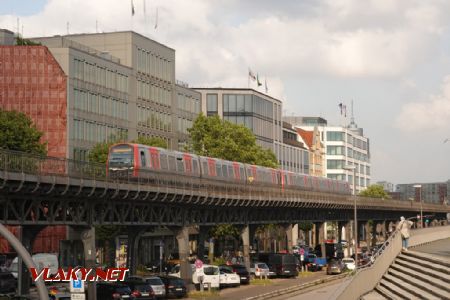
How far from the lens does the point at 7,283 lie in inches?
2611

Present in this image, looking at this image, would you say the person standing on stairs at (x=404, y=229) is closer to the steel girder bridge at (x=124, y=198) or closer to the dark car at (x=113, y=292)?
the dark car at (x=113, y=292)

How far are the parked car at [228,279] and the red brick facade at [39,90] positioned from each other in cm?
3044

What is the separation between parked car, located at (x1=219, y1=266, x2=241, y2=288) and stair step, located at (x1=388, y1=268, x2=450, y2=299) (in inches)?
1184

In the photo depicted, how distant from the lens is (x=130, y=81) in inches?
4574

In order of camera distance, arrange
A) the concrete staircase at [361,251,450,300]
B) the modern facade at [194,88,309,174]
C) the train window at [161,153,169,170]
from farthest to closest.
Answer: the modern facade at [194,88,309,174] < the train window at [161,153,169,170] < the concrete staircase at [361,251,450,300]

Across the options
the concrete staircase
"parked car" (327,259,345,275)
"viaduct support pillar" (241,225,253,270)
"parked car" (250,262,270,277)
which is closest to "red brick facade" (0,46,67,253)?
"viaduct support pillar" (241,225,253,270)

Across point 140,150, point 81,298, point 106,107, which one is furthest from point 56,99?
point 81,298

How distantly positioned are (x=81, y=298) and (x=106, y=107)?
289ft

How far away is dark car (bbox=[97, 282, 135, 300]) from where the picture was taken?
2054 inches

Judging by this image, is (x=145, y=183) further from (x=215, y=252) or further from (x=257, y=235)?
(x=257, y=235)

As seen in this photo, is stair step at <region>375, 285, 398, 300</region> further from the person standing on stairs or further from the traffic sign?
the traffic sign

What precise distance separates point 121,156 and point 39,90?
36.5 meters

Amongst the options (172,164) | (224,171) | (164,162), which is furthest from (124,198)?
(224,171)

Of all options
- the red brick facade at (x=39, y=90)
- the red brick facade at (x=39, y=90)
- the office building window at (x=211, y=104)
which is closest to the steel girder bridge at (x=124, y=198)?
the red brick facade at (x=39, y=90)
